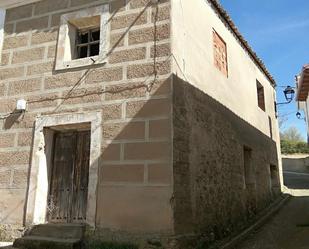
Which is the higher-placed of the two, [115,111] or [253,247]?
[115,111]

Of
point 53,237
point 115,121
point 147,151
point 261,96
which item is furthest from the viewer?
point 261,96

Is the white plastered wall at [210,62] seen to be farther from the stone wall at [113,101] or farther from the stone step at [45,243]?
the stone step at [45,243]

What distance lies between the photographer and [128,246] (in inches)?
215

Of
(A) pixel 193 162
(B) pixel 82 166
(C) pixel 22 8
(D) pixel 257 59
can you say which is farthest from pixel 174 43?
(D) pixel 257 59

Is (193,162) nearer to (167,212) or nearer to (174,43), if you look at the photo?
(167,212)

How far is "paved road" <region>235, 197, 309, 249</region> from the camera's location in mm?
7176

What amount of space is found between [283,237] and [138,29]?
5.42 meters

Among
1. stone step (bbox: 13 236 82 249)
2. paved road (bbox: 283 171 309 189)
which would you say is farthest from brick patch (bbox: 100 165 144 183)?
paved road (bbox: 283 171 309 189)

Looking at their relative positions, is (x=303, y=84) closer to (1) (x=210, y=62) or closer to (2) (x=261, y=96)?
(2) (x=261, y=96)

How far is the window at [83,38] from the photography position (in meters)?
6.78

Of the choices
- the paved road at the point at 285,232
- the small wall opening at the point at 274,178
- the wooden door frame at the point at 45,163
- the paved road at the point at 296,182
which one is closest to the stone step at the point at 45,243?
the wooden door frame at the point at 45,163

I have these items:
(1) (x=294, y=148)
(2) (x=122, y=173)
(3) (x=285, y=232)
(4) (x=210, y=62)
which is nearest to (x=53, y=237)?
(2) (x=122, y=173)

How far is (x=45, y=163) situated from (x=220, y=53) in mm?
5199

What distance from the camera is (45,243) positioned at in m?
5.78
